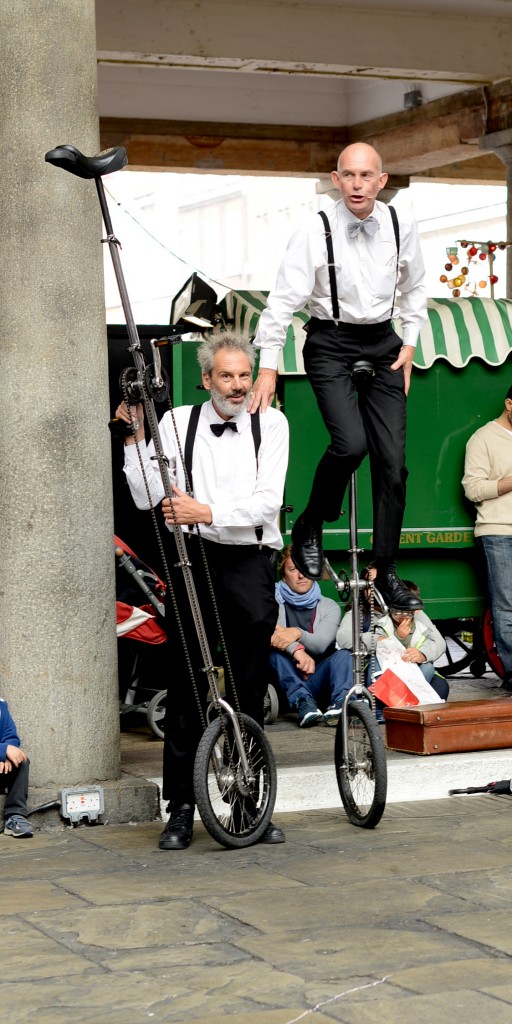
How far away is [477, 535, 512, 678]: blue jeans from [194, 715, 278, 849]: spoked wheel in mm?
3617

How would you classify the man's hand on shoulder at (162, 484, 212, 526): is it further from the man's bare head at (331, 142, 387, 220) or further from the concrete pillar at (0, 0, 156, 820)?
the man's bare head at (331, 142, 387, 220)

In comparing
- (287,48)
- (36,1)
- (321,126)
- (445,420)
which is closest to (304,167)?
(321,126)

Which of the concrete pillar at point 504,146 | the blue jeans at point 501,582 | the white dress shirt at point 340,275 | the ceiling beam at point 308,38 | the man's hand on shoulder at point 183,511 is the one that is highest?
the ceiling beam at point 308,38

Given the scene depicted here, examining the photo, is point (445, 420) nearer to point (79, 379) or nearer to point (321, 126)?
point (79, 379)

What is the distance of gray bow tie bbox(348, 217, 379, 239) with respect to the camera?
19.2 ft

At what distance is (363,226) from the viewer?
588 cm

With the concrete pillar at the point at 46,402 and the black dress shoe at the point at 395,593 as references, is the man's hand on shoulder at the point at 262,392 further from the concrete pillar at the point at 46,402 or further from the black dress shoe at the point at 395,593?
the black dress shoe at the point at 395,593

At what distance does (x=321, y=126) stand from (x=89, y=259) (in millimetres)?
11536

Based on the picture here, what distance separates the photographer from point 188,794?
227 inches

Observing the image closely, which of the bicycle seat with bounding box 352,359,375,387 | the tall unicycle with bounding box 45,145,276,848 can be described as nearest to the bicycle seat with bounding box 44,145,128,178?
the tall unicycle with bounding box 45,145,276,848

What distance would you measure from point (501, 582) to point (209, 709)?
148 inches

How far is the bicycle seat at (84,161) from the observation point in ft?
17.5

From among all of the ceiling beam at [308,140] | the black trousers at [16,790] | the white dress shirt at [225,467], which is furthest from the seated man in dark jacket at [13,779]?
the ceiling beam at [308,140]

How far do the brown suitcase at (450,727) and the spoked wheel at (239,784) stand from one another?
1.57m
